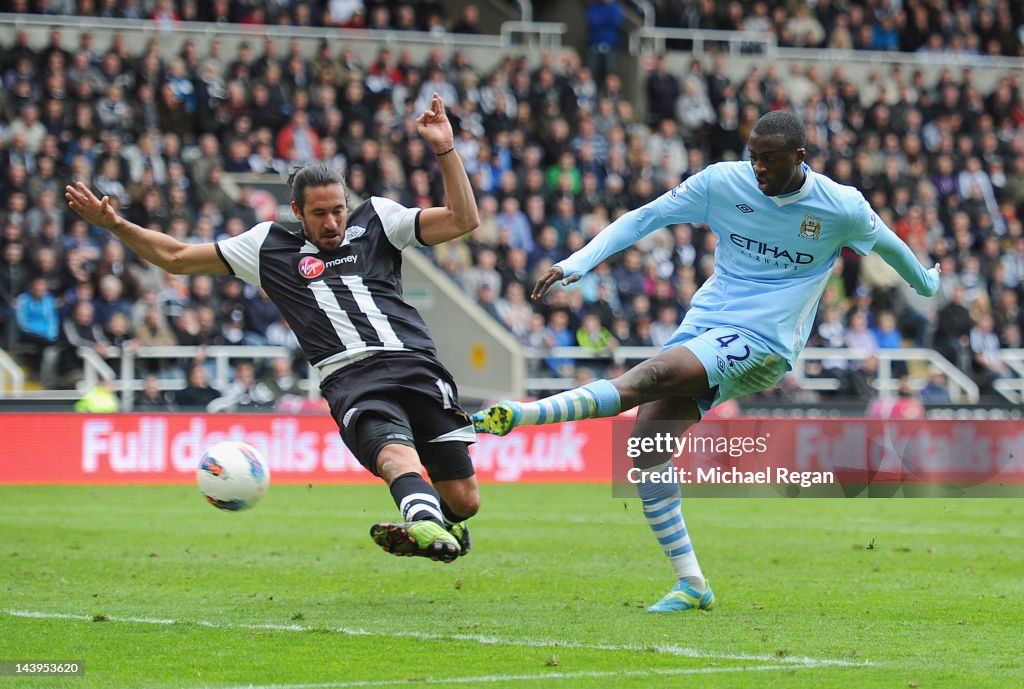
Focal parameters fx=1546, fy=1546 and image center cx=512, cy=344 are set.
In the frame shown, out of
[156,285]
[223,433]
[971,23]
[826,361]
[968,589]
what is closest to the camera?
[968,589]

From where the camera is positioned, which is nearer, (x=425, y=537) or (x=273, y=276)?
(x=425, y=537)

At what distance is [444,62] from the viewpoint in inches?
990

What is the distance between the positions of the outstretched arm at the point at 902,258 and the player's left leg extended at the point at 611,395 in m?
1.24

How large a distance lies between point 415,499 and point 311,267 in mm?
1554

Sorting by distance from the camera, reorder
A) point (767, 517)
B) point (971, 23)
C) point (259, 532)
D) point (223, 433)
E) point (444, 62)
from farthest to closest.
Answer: point (971, 23) < point (444, 62) < point (223, 433) < point (767, 517) < point (259, 532)

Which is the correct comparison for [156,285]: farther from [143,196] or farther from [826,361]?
[826,361]

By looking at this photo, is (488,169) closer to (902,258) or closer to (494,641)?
(902,258)

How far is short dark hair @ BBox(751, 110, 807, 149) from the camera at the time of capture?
8070mm

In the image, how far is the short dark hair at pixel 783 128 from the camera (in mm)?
8070

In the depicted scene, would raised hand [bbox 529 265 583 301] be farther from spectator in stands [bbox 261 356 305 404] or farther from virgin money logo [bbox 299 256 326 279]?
spectator in stands [bbox 261 356 305 404]

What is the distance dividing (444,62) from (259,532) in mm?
13523

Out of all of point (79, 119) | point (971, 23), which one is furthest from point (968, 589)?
point (971, 23)

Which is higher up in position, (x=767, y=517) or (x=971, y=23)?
(x=971, y=23)

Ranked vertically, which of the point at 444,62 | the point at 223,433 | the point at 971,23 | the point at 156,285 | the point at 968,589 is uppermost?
the point at 971,23
